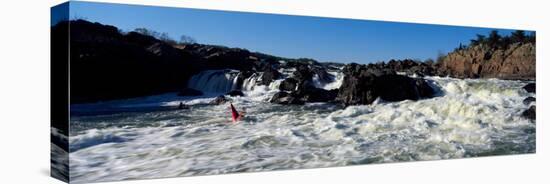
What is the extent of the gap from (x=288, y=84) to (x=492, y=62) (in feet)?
10.1

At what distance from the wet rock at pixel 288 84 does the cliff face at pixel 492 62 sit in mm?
2101

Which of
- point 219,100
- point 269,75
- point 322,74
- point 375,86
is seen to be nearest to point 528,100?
point 375,86

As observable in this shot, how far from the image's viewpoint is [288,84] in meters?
7.20

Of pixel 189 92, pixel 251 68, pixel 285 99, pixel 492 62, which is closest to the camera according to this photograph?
pixel 189 92

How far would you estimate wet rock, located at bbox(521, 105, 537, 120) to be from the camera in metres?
8.45

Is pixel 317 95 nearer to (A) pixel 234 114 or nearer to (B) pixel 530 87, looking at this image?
(A) pixel 234 114

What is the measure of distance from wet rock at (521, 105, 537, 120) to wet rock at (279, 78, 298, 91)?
11.0 ft

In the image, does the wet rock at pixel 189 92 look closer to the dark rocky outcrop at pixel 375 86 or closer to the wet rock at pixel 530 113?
the dark rocky outcrop at pixel 375 86

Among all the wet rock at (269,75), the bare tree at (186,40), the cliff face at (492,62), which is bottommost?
the wet rock at (269,75)

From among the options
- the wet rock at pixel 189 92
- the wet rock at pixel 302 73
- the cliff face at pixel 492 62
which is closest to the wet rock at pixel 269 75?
the wet rock at pixel 302 73

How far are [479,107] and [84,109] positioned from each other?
16.3ft

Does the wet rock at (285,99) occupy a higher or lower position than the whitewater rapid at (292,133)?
higher

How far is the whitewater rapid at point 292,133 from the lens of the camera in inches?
240

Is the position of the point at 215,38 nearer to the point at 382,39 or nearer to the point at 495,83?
the point at 382,39
